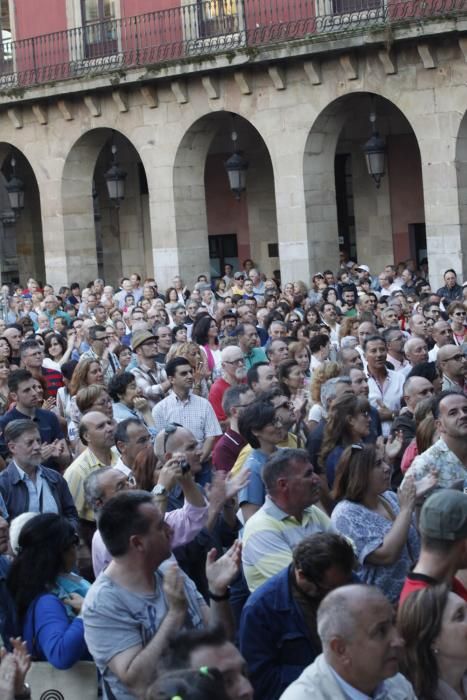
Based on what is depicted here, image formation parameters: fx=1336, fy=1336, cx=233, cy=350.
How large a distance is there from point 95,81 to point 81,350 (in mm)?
12803

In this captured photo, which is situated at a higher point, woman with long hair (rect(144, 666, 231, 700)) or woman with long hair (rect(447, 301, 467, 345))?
woman with long hair (rect(447, 301, 467, 345))

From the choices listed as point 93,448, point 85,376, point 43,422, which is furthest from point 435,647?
point 85,376

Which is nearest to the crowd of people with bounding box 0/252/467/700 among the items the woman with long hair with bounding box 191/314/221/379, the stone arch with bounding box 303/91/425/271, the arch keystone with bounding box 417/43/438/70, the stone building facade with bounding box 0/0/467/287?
the woman with long hair with bounding box 191/314/221/379

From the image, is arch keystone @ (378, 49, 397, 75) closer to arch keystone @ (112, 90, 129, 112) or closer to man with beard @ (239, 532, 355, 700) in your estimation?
arch keystone @ (112, 90, 129, 112)

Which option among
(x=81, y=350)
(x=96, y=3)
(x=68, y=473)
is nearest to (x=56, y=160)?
(x=96, y=3)

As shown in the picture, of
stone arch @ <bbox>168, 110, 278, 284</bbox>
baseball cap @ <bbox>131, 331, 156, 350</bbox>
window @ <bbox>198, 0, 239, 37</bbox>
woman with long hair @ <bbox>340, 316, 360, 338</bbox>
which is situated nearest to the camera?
baseball cap @ <bbox>131, 331, 156, 350</bbox>

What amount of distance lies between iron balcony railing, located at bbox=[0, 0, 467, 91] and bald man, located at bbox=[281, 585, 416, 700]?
18.0 metres

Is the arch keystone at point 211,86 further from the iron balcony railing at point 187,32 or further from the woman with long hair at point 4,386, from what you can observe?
the woman with long hair at point 4,386

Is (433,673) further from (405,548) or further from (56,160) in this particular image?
(56,160)

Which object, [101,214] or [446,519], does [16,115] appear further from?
[446,519]

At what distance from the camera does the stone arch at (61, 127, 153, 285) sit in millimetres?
28625

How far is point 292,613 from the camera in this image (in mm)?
5285

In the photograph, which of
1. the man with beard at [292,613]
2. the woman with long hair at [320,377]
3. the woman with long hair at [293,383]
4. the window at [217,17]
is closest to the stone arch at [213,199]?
the window at [217,17]

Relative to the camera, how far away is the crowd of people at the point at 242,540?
454 cm
